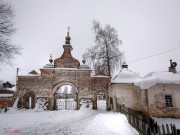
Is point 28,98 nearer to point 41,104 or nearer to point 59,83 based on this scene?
point 41,104

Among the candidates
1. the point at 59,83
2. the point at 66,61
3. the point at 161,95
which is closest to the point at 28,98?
the point at 59,83

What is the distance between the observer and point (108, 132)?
7242mm

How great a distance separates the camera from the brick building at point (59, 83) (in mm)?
18484

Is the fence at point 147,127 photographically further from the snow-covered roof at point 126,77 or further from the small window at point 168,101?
the snow-covered roof at point 126,77

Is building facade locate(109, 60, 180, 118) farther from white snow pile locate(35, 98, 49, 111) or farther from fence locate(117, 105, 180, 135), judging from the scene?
white snow pile locate(35, 98, 49, 111)

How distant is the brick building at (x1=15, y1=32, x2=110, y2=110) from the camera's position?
18.5 metres

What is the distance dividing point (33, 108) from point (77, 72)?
20.9 feet

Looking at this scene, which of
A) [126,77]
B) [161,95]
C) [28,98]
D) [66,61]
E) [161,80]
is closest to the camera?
[161,80]

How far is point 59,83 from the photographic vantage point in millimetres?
19031

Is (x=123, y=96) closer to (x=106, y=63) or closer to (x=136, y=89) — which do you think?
(x=136, y=89)

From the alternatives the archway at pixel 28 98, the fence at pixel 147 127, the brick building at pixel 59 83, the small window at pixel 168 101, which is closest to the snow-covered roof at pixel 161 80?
the small window at pixel 168 101

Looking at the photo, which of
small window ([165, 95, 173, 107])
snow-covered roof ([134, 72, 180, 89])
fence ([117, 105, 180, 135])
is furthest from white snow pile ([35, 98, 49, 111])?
small window ([165, 95, 173, 107])

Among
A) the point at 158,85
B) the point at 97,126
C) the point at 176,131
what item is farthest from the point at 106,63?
the point at 176,131

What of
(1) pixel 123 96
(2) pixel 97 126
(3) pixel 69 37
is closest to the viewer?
(2) pixel 97 126
